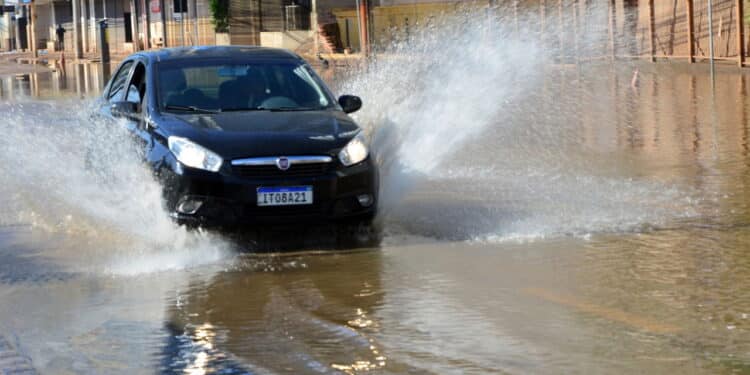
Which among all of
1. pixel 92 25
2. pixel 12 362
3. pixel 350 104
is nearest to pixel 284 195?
pixel 350 104

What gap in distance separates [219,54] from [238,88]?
0.57 m

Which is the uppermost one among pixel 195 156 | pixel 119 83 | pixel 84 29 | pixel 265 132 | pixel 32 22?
pixel 32 22

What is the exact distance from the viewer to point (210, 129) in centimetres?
902

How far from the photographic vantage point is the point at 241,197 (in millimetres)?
8586

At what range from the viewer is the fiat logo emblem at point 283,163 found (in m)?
8.66

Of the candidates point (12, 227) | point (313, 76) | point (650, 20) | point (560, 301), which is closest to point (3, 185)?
point (12, 227)

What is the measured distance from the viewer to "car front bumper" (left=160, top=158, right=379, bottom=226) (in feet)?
28.2

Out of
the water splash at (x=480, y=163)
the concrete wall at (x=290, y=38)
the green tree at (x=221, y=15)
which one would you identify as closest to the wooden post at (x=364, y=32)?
the concrete wall at (x=290, y=38)

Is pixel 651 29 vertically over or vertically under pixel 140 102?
over

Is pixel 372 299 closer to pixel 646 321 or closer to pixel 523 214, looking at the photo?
pixel 646 321

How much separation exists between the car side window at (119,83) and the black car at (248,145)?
2.54ft

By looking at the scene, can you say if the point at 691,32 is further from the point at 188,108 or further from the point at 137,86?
the point at 188,108

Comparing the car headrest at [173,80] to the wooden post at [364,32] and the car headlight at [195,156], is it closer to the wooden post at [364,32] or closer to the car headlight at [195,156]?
the car headlight at [195,156]

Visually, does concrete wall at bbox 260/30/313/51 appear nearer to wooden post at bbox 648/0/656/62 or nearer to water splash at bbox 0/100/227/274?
wooden post at bbox 648/0/656/62
